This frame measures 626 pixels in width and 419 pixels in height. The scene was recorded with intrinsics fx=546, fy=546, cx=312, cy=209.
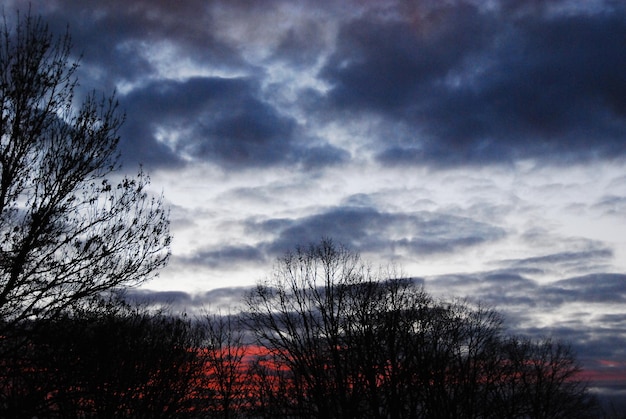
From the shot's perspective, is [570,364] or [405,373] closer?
[405,373]

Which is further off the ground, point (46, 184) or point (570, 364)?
point (46, 184)

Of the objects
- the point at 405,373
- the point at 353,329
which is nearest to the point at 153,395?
the point at 353,329

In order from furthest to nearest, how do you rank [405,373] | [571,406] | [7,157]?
[571,406] → [405,373] → [7,157]

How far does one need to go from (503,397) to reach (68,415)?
182 feet

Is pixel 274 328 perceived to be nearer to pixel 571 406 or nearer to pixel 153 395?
pixel 153 395

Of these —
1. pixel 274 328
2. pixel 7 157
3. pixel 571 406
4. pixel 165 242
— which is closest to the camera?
pixel 7 157

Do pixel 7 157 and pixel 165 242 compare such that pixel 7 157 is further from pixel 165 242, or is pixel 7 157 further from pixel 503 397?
pixel 503 397

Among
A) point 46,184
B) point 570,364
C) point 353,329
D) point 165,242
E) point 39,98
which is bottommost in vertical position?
point 570,364

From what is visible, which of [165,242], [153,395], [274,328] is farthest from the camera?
[274,328]

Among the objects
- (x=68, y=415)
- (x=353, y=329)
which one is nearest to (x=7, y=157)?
(x=68, y=415)

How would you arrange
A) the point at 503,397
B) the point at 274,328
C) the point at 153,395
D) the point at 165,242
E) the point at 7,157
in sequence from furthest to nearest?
the point at 503,397
the point at 274,328
the point at 153,395
the point at 165,242
the point at 7,157

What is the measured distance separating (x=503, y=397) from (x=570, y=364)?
1486cm

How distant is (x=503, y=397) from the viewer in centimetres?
6097

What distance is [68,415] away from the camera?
15617 mm
